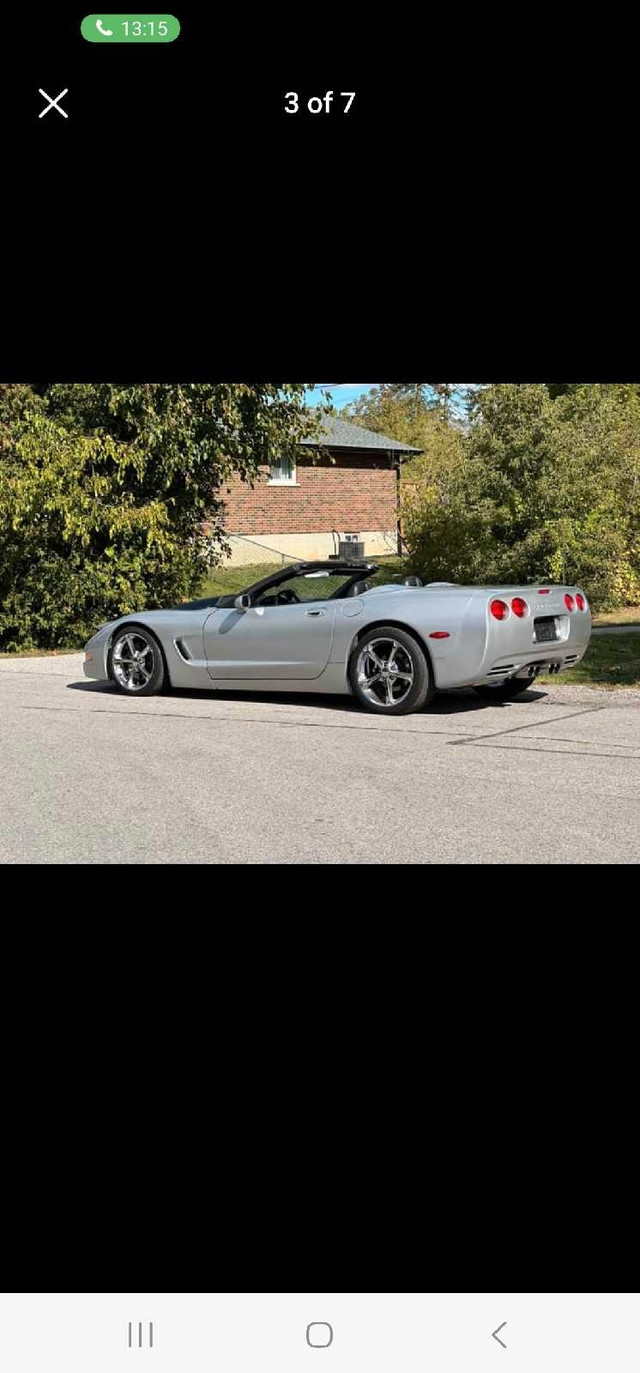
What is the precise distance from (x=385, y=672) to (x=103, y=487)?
287 inches

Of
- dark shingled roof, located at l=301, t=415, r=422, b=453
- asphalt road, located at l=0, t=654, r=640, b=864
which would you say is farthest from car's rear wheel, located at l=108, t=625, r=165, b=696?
dark shingled roof, located at l=301, t=415, r=422, b=453

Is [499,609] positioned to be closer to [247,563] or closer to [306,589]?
[306,589]

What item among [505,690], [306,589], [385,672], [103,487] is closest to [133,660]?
[306,589]

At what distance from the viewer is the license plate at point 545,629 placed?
10312 millimetres

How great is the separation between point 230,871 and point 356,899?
13 cm

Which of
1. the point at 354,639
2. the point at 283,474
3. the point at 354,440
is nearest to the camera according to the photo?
the point at 354,639

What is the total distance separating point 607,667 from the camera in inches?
512

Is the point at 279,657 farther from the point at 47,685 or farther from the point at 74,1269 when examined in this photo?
the point at 74,1269

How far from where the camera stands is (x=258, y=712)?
35.0ft
